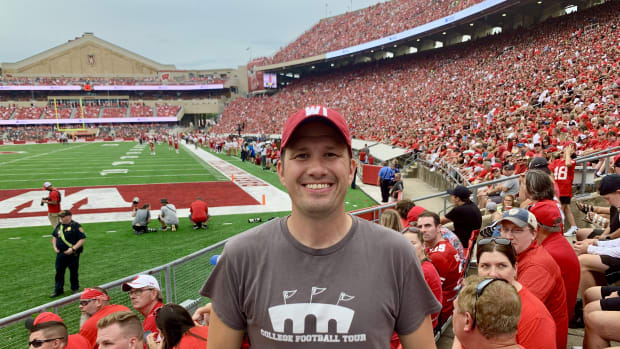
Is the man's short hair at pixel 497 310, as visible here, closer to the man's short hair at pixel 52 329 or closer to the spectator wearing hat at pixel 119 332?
the spectator wearing hat at pixel 119 332

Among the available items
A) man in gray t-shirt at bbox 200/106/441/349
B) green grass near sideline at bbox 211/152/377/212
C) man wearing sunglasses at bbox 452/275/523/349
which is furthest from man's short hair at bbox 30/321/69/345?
green grass near sideline at bbox 211/152/377/212

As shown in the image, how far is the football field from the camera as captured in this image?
7.60 meters

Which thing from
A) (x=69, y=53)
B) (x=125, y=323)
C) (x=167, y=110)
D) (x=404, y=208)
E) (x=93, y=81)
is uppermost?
(x=69, y=53)

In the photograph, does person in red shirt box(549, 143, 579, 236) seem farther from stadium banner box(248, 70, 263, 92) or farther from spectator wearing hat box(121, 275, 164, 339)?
stadium banner box(248, 70, 263, 92)

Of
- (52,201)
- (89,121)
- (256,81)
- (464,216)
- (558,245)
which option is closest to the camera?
(558,245)

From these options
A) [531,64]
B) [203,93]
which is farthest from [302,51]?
[531,64]

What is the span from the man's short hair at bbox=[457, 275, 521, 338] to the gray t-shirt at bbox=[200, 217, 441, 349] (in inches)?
28.1

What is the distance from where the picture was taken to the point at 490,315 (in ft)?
6.39

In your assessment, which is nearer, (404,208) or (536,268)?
(536,268)

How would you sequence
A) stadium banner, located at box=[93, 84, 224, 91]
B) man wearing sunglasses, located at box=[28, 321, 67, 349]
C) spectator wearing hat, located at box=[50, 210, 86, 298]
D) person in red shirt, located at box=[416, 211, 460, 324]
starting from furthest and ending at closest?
stadium banner, located at box=[93, 84, 224, 91]
spectator wearing hat, located at box=[50, 210, 86, 298]
person in red shirt, located at box=[416, 211, 460, 324]
man wearing sunglasses, located at box=[28, 321, 67, 349]

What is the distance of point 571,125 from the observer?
11641mm

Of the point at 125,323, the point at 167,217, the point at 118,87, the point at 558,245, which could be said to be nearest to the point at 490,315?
the point at 558,245

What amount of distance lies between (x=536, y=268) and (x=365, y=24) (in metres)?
52.3

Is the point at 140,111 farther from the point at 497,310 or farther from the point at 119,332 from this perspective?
the point at 497,310
